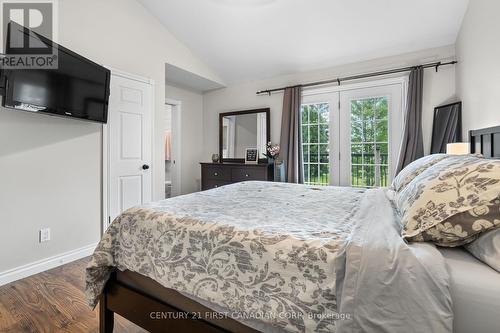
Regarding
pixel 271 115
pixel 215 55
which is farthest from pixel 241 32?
pixel 271 115

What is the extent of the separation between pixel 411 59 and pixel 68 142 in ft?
13.7

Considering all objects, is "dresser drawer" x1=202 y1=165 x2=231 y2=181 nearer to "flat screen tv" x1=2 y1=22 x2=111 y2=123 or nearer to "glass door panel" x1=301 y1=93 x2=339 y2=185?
"glass door panel" x1=301 y1=93 x2=339 y2=185

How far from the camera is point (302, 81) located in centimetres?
407

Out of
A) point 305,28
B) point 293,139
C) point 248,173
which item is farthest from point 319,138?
point 305,28

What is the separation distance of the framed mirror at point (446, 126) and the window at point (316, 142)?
1.33m

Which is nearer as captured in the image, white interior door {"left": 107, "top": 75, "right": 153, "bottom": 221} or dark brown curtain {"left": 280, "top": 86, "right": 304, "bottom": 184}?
white interior door {"left": 107, "top": 75, "right": 153, "bottom": 221}

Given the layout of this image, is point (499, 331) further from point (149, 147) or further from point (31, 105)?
point (149, 147)

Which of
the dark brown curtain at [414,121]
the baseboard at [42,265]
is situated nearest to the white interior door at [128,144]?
the baseboard at [42,265]

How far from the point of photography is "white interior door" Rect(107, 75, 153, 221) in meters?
2.98

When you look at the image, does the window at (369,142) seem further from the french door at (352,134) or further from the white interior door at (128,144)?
the white interior door at (128,144)

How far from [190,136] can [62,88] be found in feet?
9.15

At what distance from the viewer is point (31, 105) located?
2.01 m

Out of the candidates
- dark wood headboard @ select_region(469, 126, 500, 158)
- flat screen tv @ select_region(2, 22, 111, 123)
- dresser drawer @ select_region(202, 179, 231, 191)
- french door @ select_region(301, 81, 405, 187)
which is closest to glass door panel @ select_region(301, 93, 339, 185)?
french door @ select_region(301, 81, 405, 187)

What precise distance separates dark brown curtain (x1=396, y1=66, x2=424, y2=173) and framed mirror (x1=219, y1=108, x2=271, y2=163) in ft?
6.62
